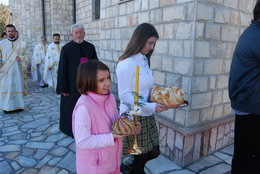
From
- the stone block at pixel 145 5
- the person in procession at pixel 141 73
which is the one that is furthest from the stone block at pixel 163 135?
the stone block at pixel 145 5

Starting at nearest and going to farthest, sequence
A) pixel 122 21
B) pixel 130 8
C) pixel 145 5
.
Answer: pixel 145 5, pixel 130 8, pixel 122 21

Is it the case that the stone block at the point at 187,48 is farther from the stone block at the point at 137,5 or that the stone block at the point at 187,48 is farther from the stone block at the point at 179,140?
the stone block at the point at 137,5

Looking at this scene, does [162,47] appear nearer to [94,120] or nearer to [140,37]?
[140,37]

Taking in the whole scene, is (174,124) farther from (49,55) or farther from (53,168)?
(49,55)

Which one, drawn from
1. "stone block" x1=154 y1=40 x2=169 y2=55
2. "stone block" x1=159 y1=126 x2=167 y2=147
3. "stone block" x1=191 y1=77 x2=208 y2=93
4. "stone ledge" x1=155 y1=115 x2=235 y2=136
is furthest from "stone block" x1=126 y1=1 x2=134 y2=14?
"stone block" x1=159 y1=126 x2=167 y2=147

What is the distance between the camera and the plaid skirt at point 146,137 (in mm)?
1973

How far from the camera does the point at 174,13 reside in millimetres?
2977

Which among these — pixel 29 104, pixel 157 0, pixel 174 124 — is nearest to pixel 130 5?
pixel 157 0

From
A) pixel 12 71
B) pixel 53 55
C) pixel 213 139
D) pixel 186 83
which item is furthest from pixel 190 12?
pixel 53 55

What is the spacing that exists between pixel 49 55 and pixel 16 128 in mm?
3718

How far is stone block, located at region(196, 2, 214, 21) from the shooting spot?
105 inches

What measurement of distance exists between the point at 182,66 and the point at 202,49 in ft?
1.11

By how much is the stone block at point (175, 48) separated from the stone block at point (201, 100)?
2.02 feet

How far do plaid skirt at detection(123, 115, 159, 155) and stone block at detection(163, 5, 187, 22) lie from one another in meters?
1.55
